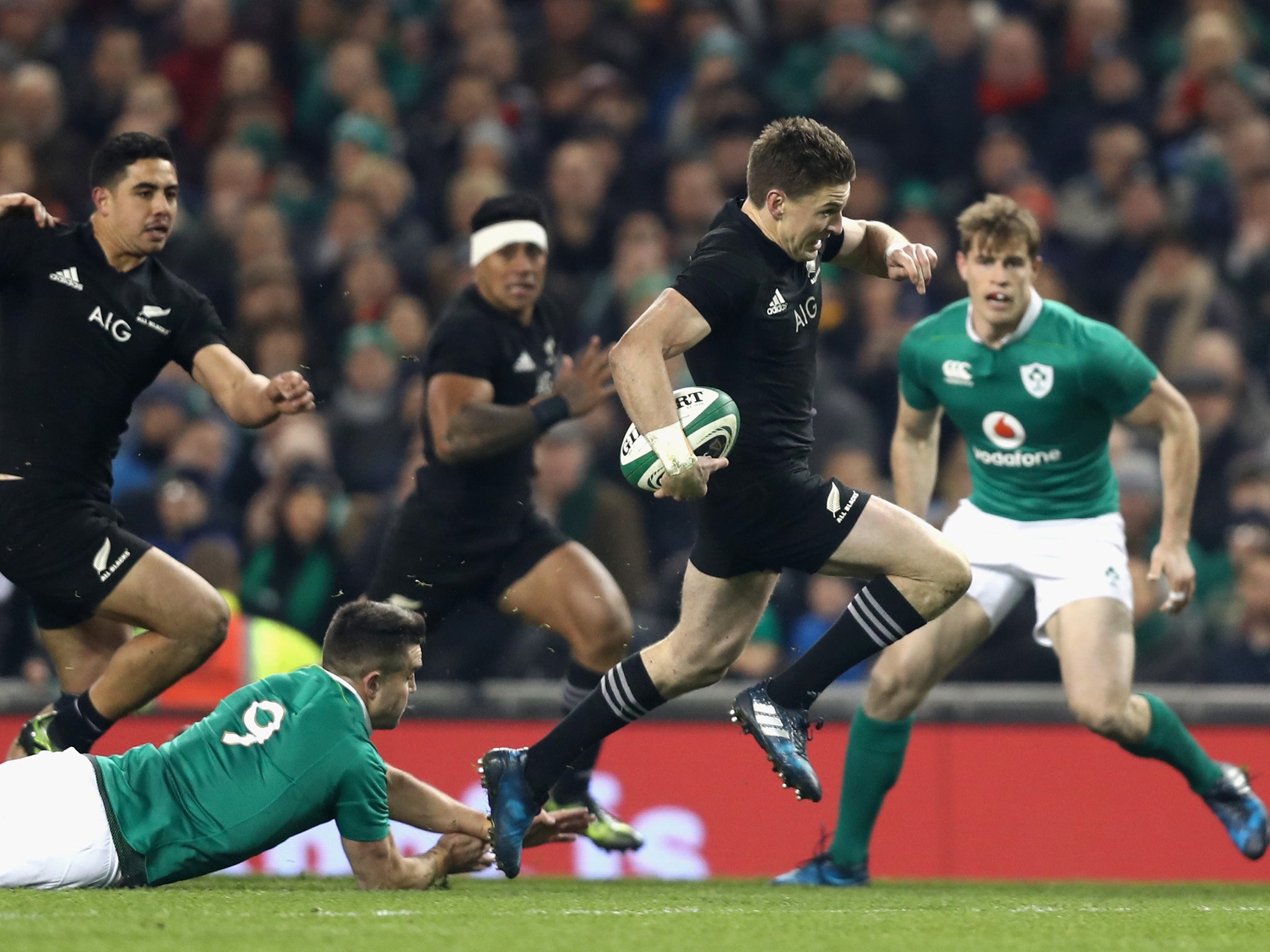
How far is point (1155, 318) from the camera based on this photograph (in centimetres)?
1055

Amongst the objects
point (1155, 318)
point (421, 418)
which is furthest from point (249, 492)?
point (1155, 318)

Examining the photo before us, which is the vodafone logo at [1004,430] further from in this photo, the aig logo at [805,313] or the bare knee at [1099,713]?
the aig logo at [805,313]

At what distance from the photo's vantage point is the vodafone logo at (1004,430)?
23.7ft

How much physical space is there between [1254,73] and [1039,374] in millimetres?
5762

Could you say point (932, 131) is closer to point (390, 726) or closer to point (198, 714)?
point (198, 714)

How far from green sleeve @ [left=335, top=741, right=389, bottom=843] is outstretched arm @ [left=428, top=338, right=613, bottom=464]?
5.85 ft

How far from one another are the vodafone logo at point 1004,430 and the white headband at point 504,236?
1.86m

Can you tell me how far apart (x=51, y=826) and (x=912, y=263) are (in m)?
3.08

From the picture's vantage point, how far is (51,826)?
5.68m

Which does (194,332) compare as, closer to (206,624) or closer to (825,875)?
(206,624)

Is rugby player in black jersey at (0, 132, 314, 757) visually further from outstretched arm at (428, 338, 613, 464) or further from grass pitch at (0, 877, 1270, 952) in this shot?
outstretched arm at (428, 338, 613, 464)

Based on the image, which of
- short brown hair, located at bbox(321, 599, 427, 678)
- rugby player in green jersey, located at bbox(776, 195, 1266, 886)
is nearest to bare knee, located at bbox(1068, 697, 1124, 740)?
rugby player in green jersey, located at bbox(776, 195, 1266, 886)

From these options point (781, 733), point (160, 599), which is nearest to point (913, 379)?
point (781, 733)

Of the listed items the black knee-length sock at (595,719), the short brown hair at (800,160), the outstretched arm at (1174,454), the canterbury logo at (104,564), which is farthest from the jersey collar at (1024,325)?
the canterbury logo at (104,564)
